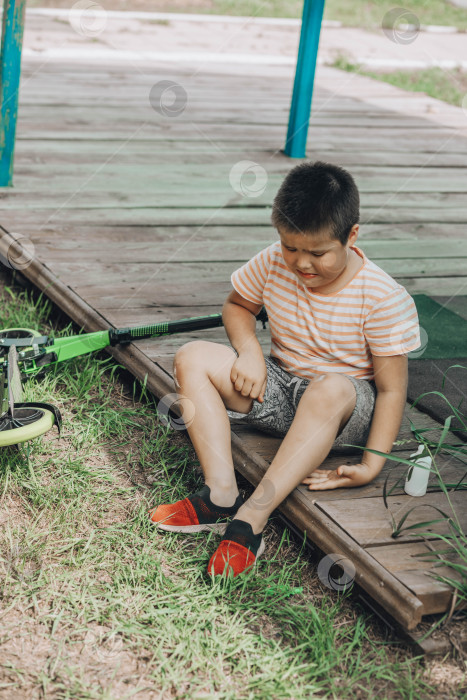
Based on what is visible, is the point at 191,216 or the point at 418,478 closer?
the point at 418,478

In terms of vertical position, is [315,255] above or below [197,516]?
above

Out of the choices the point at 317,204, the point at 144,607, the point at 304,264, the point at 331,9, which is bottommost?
the point at 144,607

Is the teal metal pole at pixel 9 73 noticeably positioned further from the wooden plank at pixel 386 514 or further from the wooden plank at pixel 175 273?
the wooden plank at pixel 386 514

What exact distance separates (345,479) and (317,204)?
583 mm

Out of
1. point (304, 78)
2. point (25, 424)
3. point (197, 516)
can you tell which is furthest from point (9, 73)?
point (197, 516)

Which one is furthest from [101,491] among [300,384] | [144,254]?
[144,254]

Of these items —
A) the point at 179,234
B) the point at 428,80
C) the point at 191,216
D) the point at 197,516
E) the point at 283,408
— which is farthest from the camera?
the point at 428,80

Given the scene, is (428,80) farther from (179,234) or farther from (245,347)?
(245,347)

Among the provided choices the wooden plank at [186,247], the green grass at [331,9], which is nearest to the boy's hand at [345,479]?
the wooden plank at [186,247]

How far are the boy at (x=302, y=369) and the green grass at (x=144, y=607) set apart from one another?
0.32 ft

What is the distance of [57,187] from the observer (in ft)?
12.8

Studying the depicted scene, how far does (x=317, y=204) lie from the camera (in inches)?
76.4

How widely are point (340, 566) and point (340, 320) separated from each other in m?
0.53

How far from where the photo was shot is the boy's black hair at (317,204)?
1.94m
